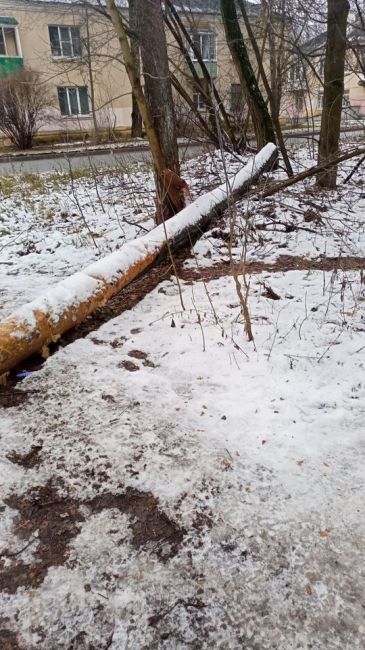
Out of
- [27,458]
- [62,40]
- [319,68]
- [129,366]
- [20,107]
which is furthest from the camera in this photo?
[62,40]

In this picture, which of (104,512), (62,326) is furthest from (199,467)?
(62,326)

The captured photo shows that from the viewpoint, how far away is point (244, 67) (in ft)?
27.4

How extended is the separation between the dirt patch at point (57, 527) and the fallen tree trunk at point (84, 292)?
1.03m

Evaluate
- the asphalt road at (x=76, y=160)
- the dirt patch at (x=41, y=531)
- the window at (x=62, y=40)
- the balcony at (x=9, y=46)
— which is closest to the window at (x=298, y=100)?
the asphalt road at (x=76, y=160)

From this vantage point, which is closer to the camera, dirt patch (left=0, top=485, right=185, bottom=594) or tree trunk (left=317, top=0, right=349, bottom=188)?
dirt patch (left=0, top=485, right=185, bottom=594)

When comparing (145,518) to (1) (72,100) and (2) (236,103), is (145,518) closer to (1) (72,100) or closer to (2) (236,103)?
(2) (236,103)

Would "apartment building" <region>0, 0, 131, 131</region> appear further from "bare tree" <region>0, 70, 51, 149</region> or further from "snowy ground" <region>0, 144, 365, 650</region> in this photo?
"snowy ground" <region>0, 144, 365, 650</region>

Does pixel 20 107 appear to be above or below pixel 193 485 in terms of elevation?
above

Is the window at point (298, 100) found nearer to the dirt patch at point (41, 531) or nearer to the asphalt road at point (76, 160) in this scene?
the asphalt road at point (76, 160)

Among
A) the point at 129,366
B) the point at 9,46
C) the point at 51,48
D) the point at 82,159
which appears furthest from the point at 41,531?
the point at 9,46

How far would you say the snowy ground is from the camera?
1.41 m

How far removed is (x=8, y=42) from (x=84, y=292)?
26314 mm

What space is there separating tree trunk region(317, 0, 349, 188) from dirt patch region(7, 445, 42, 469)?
5505 mm

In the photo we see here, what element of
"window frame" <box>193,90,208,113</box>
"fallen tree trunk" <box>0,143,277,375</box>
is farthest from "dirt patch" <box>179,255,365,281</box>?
"window frame" <box>193,90,208,113</box>
